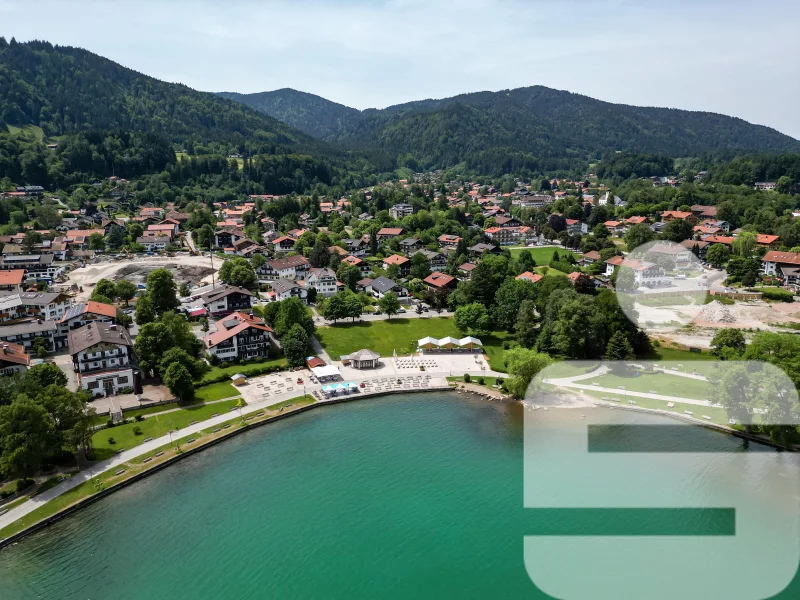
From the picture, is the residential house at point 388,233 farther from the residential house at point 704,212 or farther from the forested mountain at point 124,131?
the residential house at point 704,212

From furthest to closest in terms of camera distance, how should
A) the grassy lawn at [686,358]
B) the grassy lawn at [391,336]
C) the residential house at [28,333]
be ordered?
the grassy lawn at [391,336], the residential house at [28,333], the grassy lawn at [686,358]

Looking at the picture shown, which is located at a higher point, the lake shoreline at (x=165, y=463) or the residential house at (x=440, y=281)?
the residential house at (x=440, y=281)

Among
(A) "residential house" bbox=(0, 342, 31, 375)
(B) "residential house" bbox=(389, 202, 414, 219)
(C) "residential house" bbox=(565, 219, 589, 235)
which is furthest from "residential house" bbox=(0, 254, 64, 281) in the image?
(C) "residential house" bbox=(565, 219, 589, 235)

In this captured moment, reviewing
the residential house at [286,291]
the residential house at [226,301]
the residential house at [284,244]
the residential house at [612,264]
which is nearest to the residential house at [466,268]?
the residential house at [612,264]

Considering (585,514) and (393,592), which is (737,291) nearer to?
(585,514)

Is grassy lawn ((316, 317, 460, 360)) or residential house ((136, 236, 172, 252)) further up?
residential house ((136, 236, 172, 252))

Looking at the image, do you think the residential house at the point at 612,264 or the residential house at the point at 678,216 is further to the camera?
the residential house at the point at 678,216

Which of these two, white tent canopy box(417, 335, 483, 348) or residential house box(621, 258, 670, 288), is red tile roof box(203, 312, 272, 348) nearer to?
white tent canopy box(417, 335, 483, 348)
